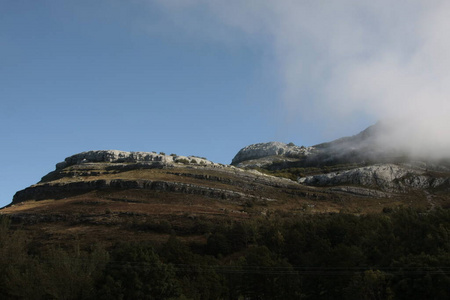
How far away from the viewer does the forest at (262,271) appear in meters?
45.9

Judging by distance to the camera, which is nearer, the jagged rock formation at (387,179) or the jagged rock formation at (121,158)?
the jagged rock formation at (387,179)

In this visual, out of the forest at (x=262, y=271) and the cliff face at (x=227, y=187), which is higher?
the cliff face at (x=227, y=187)

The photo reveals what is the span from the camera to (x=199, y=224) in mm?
95375

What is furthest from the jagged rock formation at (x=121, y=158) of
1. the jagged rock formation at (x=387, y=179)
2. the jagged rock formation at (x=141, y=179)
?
the jagged rock formation at (x=387, y=179)

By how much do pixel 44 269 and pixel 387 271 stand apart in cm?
4632

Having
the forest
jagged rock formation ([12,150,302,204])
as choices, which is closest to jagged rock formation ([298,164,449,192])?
jagged rock formation ([12,150,302,204])

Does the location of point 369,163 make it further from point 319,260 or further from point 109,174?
point 319,260

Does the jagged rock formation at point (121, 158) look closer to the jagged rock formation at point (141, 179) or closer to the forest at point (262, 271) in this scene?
the jagged rock formation at point (141, 179)

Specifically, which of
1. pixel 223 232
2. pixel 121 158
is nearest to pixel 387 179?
pixel 223 232

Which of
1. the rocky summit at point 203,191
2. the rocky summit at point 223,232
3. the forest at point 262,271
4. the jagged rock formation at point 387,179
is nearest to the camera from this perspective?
the forest at point 262,271

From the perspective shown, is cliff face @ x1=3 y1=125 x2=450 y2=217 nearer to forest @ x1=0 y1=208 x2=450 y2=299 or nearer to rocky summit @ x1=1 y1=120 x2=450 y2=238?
rocky summit @ x1=1 y1=120 x2=450 y2=238

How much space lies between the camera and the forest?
1807 inches

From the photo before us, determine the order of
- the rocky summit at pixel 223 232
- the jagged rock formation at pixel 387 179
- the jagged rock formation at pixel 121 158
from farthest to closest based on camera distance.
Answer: the jagged rock formation at pixel 121 158, the jagged rock formation at pixel 387 179, the rocky summit at pixel 223 232

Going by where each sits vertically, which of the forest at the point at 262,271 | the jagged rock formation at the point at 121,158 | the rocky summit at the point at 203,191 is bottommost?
the forest at the point at 262,271
